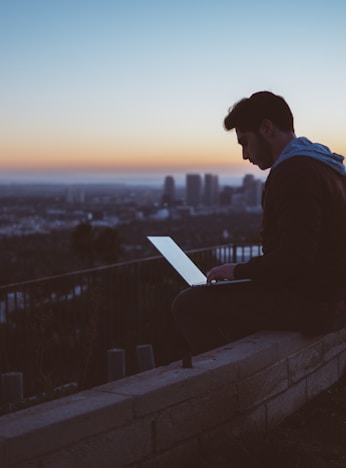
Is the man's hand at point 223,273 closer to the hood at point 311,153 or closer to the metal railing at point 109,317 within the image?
the hood at point 311,153

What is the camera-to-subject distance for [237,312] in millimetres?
3775

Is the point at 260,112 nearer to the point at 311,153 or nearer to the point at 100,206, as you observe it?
the point at 311,153

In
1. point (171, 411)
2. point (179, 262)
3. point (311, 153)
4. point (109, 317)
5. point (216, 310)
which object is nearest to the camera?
point (171, 411)

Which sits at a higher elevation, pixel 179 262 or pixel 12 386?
pixel 179 262

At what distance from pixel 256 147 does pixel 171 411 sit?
152cm

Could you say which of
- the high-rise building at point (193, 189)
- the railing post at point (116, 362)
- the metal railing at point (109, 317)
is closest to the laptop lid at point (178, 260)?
the metal railing at point (109, 317)

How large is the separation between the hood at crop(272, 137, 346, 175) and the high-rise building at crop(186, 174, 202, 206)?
89.8m

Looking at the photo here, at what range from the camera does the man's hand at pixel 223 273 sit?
11.9ft

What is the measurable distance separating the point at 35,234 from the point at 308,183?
6198 centimetres

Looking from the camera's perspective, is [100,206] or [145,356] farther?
[100,206]

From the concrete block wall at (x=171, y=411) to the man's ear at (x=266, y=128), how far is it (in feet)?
3.63

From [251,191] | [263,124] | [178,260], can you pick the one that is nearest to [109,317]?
[178,260]

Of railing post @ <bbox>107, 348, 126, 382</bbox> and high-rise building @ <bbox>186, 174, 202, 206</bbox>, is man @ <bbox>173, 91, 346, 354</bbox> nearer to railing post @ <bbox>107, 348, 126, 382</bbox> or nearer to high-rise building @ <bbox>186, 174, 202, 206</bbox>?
railing post @ <bbox>107, 348, 126, 382</bbox>

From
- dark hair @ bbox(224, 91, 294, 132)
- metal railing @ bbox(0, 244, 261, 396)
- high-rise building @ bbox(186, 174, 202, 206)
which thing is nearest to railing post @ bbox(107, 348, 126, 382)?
metal railing @ bbox(0, 244, 261, 396)
